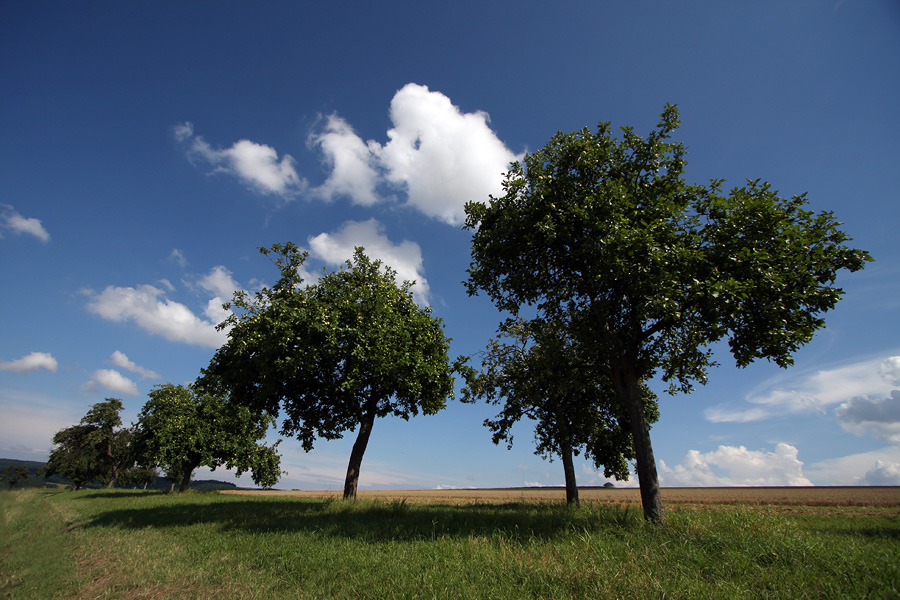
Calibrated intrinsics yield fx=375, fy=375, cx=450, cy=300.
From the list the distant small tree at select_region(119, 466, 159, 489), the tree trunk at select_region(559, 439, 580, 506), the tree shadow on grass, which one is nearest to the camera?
the tree shadow on grass

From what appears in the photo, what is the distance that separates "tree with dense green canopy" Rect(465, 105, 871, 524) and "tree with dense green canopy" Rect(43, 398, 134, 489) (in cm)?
7161

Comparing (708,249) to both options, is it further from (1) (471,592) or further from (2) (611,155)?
(1) (471,592)

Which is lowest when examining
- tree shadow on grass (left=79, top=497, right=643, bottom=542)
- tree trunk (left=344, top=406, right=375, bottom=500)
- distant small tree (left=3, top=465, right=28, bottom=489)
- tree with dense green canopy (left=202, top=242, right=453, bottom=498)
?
distant small tree (left=3, top=465, right=28, bottom=489)

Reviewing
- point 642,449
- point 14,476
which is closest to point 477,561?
point 642,449

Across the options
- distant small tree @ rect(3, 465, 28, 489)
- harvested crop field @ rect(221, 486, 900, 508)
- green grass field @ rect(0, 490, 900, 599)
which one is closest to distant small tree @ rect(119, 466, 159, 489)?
harvested crop field @ rect(221, 486, 900, 508)

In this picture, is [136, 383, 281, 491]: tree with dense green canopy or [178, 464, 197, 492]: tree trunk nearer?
[136, 383, 281, 491]: tree with dense green canopy

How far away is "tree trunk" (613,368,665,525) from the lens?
36.4 ft

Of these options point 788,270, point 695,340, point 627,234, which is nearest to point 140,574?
point 627,234

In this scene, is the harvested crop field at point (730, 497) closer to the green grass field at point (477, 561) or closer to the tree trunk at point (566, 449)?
the tree trunk at point (566, 449)

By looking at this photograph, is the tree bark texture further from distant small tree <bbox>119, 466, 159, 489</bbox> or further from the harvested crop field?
distant small tree <bbox>119, 466, 159, 489</bbox>

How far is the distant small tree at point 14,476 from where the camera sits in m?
88.5

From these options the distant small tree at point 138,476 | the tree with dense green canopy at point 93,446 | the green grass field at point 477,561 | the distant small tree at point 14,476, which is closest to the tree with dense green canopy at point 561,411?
the green grass field at point 477,561

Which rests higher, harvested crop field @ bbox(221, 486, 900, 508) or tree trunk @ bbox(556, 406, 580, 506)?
tree trunk @ bbox(556, 406, 580, 506)

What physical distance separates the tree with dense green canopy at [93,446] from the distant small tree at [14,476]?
48.3 m
